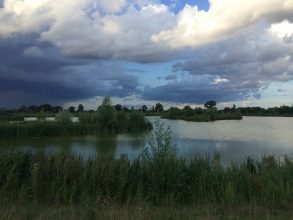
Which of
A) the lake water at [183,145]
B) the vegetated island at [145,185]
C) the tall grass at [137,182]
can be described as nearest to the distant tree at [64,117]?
the lake water at [183,145]

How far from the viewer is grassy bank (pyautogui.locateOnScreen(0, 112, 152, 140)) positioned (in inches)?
1793

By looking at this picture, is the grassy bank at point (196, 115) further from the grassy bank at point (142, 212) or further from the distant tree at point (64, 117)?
the grassy bank at point (142, 212)

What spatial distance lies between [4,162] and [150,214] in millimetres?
5325

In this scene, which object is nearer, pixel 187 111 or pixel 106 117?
pixel 106 117

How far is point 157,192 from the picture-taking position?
10.2 m

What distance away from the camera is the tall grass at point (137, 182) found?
967 centimetres

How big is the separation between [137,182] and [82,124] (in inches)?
1700

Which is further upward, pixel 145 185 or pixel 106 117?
pixel 106 117

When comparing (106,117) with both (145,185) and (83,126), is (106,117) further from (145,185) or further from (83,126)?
(145,185)

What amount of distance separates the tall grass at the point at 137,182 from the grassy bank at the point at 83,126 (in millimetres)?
35368

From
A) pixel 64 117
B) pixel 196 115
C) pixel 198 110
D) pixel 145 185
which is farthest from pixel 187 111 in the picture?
pixel 145 185

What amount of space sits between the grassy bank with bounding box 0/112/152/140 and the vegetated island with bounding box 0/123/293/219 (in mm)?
35368

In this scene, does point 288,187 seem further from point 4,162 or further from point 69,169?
point 4,162

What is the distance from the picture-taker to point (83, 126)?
51.7 metres
